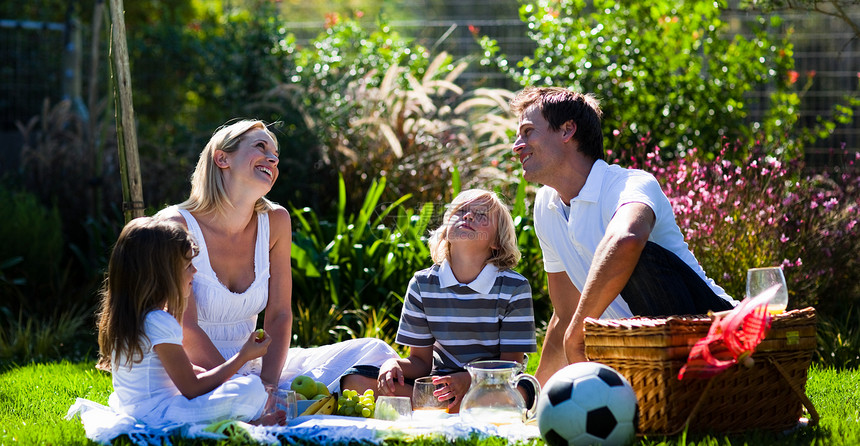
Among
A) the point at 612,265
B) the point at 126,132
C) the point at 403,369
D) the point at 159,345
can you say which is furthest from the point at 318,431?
the point at 126,132

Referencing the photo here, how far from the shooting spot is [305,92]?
24.8 feet

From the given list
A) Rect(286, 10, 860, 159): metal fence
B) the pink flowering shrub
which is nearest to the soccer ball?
the pink flowering shrub

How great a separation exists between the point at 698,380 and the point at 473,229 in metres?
1.33

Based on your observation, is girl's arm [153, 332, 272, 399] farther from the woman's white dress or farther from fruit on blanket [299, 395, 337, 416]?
the woman's white dress

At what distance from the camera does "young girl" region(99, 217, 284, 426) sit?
316 centimetres

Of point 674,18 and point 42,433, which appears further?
point 674,18

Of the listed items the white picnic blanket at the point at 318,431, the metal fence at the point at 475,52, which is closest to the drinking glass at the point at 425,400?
the white picnic blanket at the point at 318,431

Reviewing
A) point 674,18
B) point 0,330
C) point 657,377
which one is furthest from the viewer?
point 674,18

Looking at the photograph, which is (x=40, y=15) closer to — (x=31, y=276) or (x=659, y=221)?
(x=31, y=276)

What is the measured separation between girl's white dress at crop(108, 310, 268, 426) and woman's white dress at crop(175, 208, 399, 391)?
61cm

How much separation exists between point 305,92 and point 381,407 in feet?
15.1

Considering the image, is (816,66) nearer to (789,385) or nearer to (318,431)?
(789,385)

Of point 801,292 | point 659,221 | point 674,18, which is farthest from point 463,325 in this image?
point 674,18

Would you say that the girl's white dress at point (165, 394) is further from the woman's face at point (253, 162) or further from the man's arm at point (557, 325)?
the man's arm at point (557, 325)
